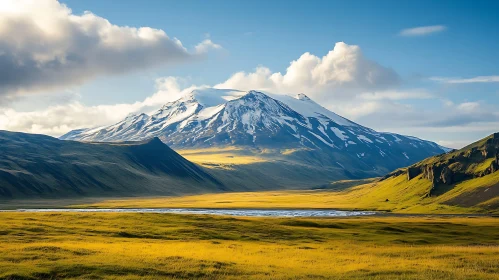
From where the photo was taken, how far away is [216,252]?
57406 millimetres

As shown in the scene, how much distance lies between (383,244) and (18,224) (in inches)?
2273

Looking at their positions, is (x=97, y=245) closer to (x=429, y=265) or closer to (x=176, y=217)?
(x=429, y=265)

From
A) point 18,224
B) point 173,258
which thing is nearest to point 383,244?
point 173,258

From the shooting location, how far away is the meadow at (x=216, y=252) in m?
42.1

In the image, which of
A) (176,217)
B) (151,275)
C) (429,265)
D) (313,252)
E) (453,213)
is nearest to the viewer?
(151,275)

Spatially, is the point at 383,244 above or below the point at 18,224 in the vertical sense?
below

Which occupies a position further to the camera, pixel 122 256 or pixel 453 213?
pixel 453 213

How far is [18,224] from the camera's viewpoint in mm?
74625

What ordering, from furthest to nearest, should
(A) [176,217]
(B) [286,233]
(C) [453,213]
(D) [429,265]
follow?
1. (C) [453,213]
2. (A) [176,217]
3. (B) [286,233]
4. (D) [429,265]

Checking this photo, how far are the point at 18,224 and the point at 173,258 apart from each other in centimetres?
3805

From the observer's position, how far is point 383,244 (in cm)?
7550

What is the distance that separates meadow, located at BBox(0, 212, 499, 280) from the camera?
42.1 m

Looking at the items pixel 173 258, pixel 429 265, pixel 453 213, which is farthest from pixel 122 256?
pixel 453 213

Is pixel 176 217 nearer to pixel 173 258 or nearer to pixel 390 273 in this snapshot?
pixel 173 258
